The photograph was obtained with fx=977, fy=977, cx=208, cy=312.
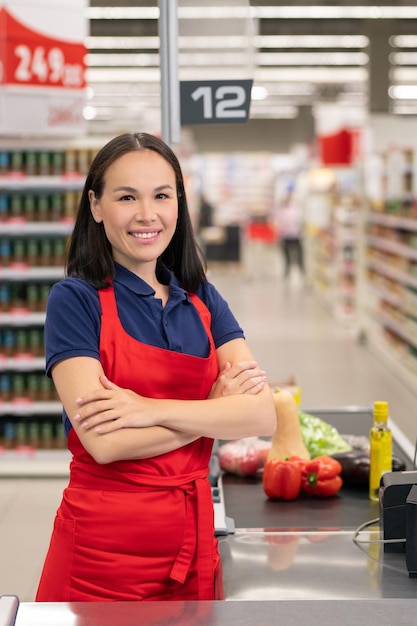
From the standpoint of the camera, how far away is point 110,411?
1896mm

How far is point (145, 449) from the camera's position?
75.5 inches

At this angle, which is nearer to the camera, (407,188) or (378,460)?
(378,460)

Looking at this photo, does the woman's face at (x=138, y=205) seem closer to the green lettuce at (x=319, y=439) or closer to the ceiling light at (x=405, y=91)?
the green lettuce at (x=319, y=439)

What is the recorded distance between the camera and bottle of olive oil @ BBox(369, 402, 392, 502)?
2.64 meters

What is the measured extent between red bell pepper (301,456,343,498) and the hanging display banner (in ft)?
13.5

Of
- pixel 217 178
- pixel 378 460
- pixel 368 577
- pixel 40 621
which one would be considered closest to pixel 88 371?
pixel 40 621

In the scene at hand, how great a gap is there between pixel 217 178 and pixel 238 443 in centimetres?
2998

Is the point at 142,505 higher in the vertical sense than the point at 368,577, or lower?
higher

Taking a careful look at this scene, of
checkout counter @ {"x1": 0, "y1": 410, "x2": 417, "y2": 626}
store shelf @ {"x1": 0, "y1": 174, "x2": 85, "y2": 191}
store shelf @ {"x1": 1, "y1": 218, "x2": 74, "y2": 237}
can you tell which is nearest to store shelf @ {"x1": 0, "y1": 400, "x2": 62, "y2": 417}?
store shelf @ {"x1": 1, "y1": 218, "x2": 74, "y2": 237}

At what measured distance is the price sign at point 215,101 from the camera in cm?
305

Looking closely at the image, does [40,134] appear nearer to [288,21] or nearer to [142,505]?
[142,505]

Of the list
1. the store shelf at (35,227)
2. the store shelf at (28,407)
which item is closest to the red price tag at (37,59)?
the store shelf at (35,227)

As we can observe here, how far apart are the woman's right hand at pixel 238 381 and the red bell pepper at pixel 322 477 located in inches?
24.0

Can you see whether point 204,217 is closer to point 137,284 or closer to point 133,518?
point 137,284
